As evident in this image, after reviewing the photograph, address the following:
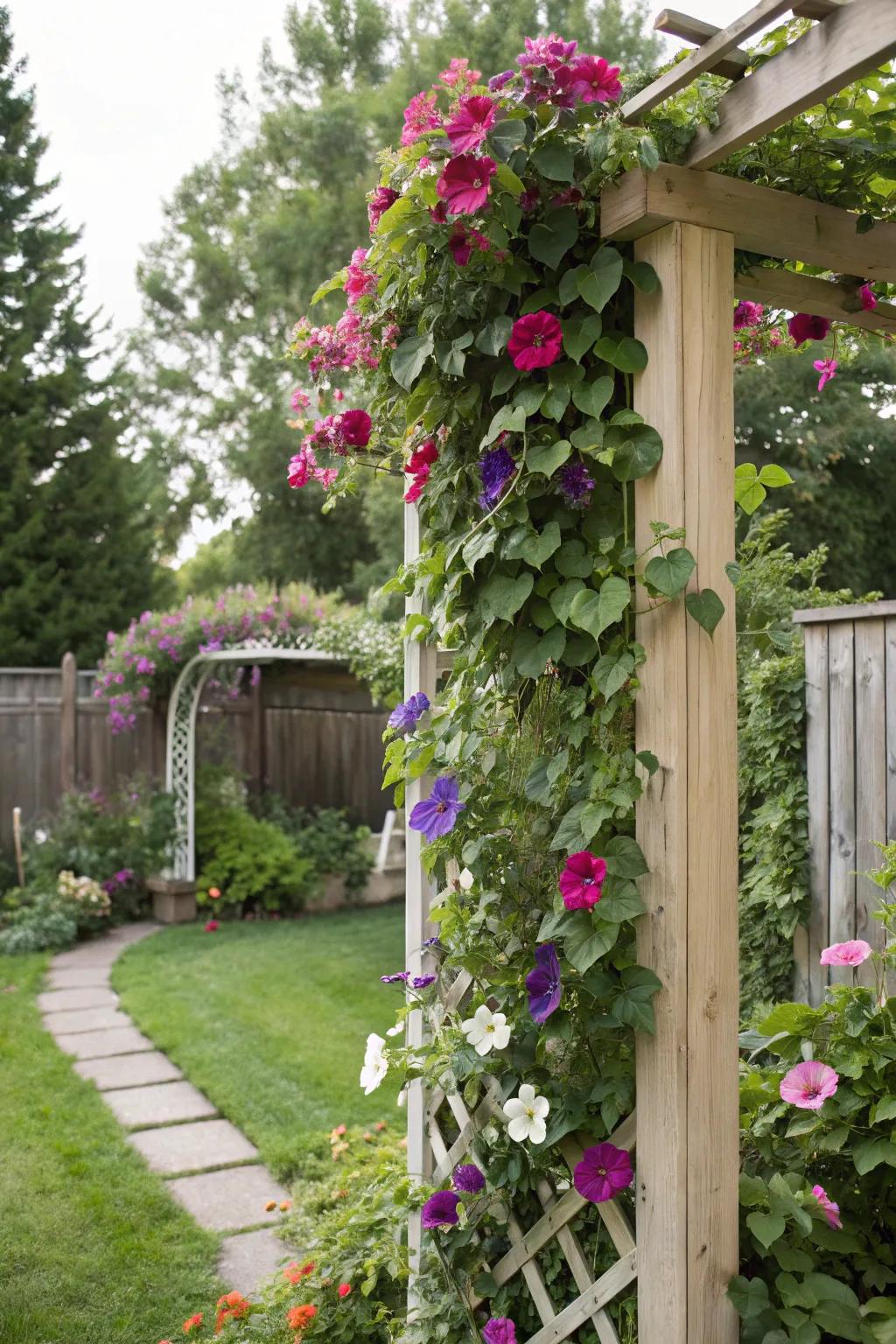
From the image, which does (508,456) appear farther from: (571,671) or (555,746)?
(555,746)

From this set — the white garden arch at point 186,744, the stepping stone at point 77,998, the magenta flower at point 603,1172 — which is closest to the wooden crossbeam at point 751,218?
the magenta flower at point 603,1172

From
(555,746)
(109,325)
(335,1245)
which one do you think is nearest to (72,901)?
(335,1245)

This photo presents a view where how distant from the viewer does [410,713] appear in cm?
209

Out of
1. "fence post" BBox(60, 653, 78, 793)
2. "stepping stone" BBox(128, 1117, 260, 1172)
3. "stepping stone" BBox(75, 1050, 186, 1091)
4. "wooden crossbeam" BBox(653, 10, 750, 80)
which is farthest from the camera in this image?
"fence post" BBox(60, 653, 78, 793)

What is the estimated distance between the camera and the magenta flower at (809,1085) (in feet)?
5.76

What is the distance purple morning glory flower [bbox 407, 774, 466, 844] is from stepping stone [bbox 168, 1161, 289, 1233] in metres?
1.76

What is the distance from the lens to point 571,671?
181cm

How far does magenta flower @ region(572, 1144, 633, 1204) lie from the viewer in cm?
165

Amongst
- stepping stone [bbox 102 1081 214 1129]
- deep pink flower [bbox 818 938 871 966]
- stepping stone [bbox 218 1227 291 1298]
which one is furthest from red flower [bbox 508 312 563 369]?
stepping stone [bbox 102 1081 214 1129]

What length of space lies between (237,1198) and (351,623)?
340 centimetres

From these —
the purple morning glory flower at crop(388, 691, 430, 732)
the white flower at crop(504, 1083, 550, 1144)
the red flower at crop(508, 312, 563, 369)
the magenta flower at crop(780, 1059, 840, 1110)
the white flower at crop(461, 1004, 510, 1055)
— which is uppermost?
the red flower at crop(508, 312, 563, 369)

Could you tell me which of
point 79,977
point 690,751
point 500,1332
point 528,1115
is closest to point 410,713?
point 690,751

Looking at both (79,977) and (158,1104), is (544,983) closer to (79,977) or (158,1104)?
(158,1104)

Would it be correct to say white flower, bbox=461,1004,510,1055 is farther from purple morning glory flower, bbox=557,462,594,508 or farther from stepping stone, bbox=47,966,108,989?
stepping stone, bbox=47,966,108,989
